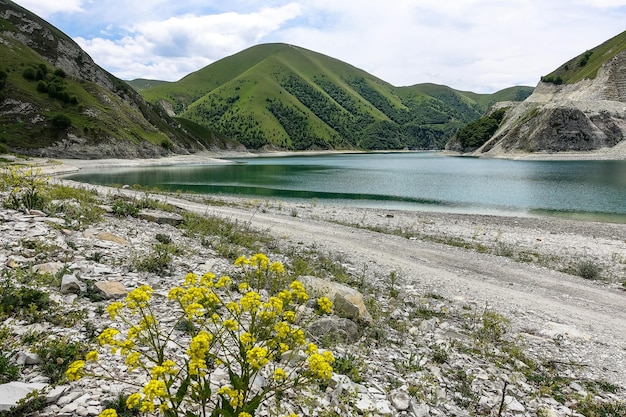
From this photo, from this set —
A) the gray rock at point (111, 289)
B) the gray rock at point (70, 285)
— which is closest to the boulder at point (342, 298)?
the gray rock at point (111, 289)

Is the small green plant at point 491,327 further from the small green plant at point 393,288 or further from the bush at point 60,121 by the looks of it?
the bush at point 60,121

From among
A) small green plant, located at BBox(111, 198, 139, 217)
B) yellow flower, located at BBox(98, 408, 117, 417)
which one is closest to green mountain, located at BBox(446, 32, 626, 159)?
small green plant, located at BBox(111, 198, 139, 217)

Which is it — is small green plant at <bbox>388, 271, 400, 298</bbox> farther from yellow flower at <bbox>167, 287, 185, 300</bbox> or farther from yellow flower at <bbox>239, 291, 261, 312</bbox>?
yellow flower at <bbox>167, 287, 185, 300</bbox>

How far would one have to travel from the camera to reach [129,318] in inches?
295

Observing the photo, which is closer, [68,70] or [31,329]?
[31,329]

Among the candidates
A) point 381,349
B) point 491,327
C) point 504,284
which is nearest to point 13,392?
point 381,349

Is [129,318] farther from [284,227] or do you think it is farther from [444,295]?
[284,227]

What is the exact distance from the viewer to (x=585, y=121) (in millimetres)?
146125

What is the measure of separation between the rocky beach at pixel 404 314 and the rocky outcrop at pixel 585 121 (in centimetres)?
15372

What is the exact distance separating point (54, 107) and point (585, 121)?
193155 millimetres

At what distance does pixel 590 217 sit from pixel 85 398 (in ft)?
163

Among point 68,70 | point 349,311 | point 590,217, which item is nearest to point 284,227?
point 349,311

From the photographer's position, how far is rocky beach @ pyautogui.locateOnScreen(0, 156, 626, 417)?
6621mm

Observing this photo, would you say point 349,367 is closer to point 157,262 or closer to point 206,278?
point 206,278
